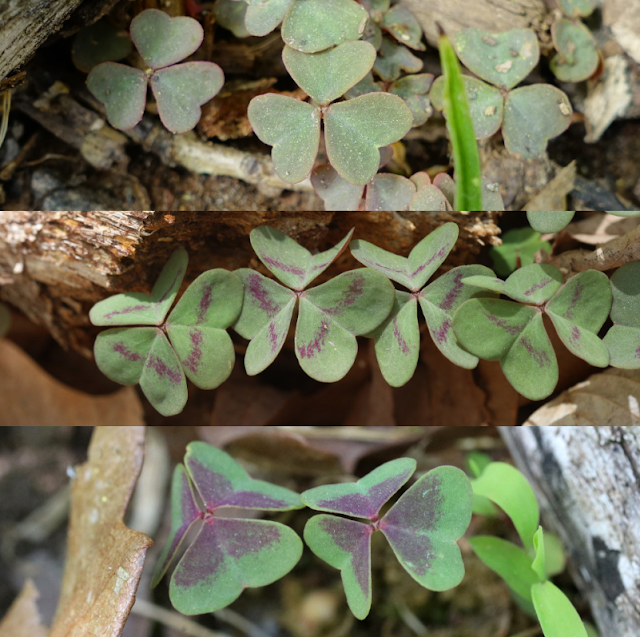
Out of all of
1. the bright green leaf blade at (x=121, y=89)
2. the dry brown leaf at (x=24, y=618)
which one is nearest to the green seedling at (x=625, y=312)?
the bright green leaf blade at (x=121, y=89)

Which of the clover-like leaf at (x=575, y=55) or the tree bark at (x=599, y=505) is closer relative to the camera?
the tree bark at (x=599, y=505)

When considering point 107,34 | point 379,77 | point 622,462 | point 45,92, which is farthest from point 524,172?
point 45,92

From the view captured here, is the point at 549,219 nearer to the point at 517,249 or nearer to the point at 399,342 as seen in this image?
the point at 517,249

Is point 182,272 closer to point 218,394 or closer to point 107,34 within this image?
point 218,394

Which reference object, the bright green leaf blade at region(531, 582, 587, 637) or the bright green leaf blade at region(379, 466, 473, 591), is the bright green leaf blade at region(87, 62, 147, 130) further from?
the bright green leaf blade at region(531, 582, 587, 637)

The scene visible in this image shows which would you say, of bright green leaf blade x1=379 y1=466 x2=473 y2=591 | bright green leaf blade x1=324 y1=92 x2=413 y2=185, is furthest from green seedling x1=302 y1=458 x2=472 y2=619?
bright green leaf blade x1=324 y1=92 x2=413 y2=185

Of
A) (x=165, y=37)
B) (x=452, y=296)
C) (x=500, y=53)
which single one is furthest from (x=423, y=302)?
(x=165, y=37)

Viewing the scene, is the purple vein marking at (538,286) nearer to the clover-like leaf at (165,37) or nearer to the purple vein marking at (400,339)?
→ the purple vein marking at (400,339)
